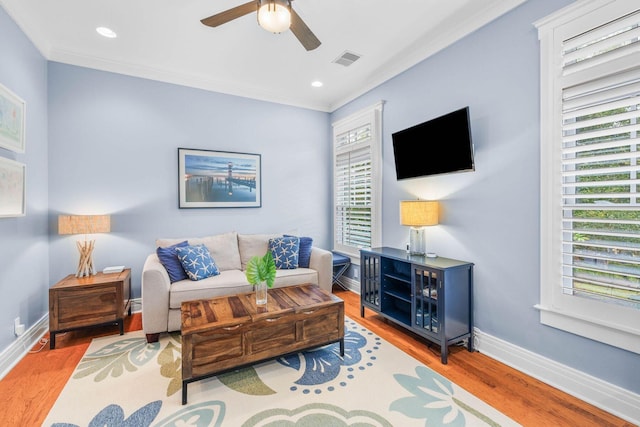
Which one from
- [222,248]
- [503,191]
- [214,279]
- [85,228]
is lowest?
[214,279]

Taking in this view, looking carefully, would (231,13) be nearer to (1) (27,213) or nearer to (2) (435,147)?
(2) (435,147)

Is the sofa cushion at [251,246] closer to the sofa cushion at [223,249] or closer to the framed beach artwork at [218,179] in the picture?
the sofa cushion at [223,249]

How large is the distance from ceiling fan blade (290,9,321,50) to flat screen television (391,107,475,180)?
1355 mm

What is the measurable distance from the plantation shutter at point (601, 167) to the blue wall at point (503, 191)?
212mm

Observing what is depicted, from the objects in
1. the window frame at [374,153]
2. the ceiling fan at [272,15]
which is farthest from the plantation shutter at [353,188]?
the ceiling fan at [272,15]

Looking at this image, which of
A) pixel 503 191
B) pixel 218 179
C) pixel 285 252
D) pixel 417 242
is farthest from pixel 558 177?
pixel 218 179

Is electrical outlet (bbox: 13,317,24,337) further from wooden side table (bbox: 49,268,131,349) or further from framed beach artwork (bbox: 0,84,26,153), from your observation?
framed beach artwork (bbox: 0,84,26,153)

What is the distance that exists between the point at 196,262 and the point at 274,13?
2.41 meters

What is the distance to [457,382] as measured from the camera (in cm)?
210

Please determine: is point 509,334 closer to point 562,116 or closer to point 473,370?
point 473,370

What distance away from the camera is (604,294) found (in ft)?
5.95

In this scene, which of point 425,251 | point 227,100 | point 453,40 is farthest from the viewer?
point 227,100

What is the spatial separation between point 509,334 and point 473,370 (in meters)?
0.42

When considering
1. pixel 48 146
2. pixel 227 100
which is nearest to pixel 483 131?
pixel 227 100
